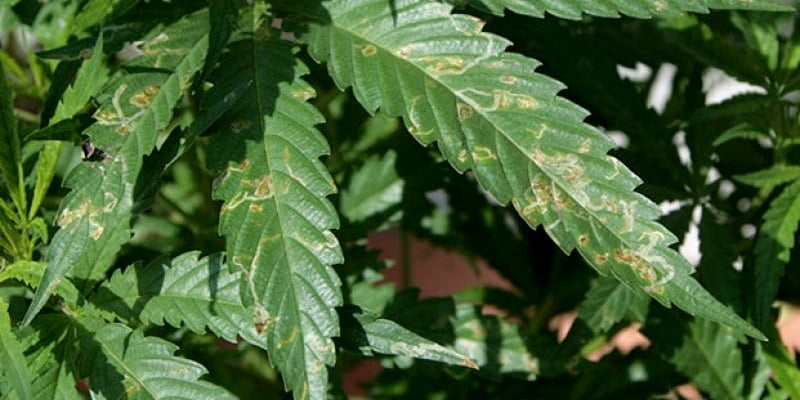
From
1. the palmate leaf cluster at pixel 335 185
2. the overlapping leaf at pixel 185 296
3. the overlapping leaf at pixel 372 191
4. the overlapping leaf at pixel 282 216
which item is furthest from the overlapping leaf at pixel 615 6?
the overlapping leaf at pixel 372 191

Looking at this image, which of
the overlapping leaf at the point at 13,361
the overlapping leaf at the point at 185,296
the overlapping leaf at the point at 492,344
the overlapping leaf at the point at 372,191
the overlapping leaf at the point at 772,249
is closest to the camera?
the overlapping leaf at the point at 13,361

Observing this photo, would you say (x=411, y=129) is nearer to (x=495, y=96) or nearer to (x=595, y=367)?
(x=495, y=96)

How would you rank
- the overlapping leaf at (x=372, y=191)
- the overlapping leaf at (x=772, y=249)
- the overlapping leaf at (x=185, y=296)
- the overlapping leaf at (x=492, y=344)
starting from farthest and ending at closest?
the overlapping leaf at (x=372, y=191) < the overlapping leaf at (x=492, y=344) < the overlapping leaf at (x=772, y=249) < the overlapping leaf at (x=185, y=296)

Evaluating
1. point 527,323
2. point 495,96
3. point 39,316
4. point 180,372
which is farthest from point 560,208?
point 527,323

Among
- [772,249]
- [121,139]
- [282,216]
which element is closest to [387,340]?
[282,216]

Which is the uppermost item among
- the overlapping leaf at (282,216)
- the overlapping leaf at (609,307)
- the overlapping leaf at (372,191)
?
the overlapping leaf at (282,216)

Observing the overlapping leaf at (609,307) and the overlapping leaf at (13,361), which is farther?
the overlapping leaf at (609,307)

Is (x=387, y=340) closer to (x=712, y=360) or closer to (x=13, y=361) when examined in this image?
(x=13, y=361)

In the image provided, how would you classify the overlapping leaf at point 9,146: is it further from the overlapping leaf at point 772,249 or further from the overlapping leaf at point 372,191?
the overlapping leaf at point 772,249
